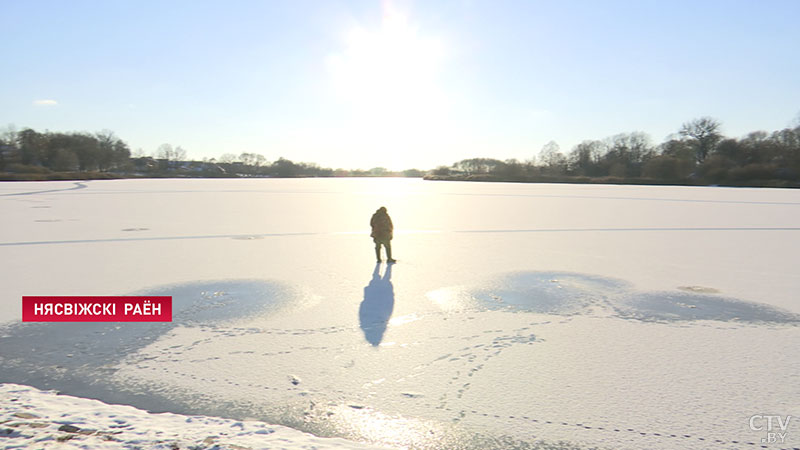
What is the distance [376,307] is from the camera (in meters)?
5.60

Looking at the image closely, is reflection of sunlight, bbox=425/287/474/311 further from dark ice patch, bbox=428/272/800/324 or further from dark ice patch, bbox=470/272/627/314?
dark ice patch, bbox=470/272/627/314

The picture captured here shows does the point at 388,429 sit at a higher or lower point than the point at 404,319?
lower

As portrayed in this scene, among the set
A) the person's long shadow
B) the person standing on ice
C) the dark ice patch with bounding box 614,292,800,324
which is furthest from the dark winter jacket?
the dark ice patch with bounding box 614,292,800,324

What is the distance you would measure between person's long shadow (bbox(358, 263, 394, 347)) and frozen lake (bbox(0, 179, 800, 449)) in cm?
4

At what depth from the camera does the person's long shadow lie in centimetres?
470

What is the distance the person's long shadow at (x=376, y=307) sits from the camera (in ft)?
15.4

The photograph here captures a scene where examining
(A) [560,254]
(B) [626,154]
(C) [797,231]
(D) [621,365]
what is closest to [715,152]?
(B) [626,154]

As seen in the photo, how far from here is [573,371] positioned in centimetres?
375

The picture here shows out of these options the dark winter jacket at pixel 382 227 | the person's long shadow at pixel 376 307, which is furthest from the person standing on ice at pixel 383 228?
the person's long shadow at pixel 376 307

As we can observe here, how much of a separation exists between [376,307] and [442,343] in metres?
1.43

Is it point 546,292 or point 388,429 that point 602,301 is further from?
point 388,429

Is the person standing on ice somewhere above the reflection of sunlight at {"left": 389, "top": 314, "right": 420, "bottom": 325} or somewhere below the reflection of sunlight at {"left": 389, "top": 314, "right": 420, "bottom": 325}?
above

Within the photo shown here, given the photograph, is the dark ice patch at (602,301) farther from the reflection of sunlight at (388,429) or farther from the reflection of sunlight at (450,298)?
the reflection of sunlight at (388,429)

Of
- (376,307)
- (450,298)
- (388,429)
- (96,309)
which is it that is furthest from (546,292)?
(96,309)
